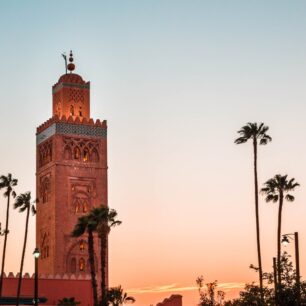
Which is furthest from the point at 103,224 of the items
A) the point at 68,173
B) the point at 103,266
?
the point at 68,173

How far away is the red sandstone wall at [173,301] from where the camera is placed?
268 ft

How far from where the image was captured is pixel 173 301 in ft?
269

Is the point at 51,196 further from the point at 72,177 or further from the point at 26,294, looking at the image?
the point at 26,294

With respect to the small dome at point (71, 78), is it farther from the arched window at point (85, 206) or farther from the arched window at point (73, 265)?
the arched window at point (73, 265)

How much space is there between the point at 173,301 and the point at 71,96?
22.4m

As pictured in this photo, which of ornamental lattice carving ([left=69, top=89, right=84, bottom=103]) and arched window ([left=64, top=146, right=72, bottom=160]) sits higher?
ornamental lattice carving ([left=69, top=89, right=84, bottom=103])

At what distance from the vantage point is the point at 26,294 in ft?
252

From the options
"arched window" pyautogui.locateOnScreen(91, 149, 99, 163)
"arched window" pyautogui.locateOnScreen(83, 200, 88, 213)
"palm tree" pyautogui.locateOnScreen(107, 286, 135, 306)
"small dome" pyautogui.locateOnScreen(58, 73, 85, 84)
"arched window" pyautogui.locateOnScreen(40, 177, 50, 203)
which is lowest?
"palm tree" pyautogui.locateOnScreen(107, 286, 135, 306)

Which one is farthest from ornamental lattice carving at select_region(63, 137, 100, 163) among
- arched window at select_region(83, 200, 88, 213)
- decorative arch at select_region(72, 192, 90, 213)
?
arched window at select_region(83, 200, 88, 213)

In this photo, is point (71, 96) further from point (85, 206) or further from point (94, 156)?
point (85, 206)

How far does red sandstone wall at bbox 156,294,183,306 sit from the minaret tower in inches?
321

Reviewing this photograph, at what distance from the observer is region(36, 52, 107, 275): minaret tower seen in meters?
84.8

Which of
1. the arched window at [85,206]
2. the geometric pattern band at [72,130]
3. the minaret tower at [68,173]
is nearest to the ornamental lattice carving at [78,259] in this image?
the minaret tower at [68,173]

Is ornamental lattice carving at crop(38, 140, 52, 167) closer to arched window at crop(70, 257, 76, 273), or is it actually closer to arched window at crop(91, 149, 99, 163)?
arched window at crop(91, 149, 99, 163)
